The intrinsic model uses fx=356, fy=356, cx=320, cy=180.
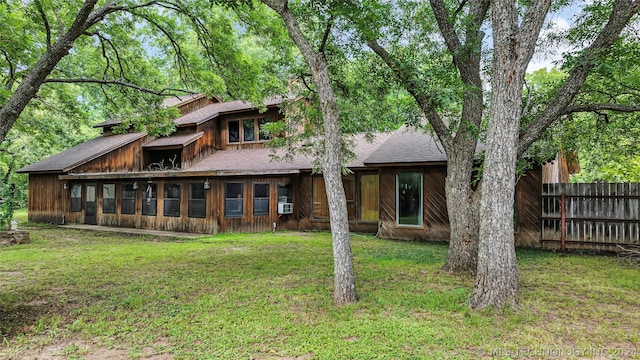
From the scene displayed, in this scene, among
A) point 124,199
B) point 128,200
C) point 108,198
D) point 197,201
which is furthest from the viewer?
point 108,198

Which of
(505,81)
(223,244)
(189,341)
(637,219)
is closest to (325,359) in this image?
(189,341)

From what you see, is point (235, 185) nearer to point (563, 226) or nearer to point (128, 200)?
point (128, 200)

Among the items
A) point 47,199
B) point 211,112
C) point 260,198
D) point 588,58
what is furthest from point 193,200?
point 588,58

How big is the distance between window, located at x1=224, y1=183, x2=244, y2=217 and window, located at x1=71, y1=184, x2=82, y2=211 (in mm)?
7963

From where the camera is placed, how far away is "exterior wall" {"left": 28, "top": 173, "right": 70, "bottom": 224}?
16.5 metres

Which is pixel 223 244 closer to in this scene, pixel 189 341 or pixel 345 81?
pixel 345 81

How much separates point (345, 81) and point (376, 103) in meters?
1.25

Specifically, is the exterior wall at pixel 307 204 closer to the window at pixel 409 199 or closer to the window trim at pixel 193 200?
the window at pixel 409 199

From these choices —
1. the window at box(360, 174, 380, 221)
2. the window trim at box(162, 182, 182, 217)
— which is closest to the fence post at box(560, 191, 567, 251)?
the window at box(360, 174, 380, 221)

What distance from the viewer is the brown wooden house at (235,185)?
440 inches

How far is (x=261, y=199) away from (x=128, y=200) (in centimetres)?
575

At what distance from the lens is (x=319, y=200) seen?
1397 cm

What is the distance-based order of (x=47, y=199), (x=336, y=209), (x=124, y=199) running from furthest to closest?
(x=47, y=199), (x=124, y=199), (x=336, y=209)

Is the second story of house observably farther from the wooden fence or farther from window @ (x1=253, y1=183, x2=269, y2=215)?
the wooden fence
